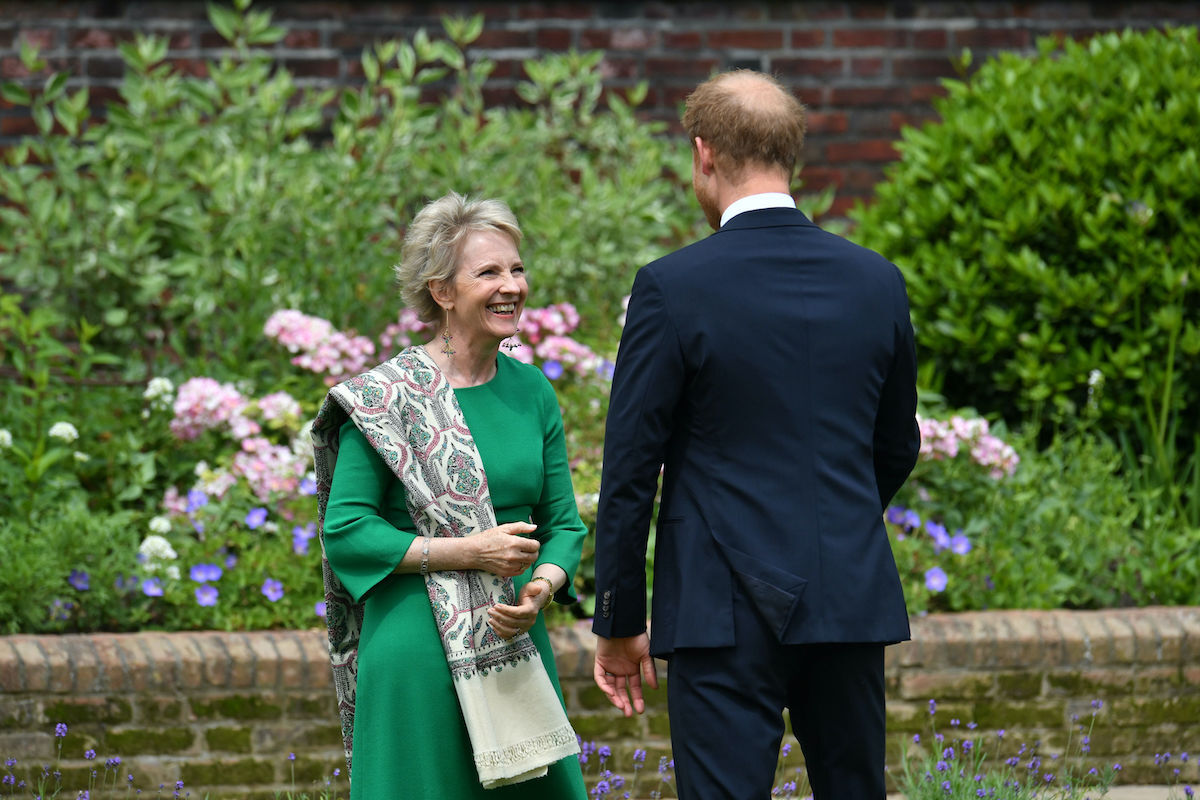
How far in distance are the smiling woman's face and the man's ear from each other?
45cm

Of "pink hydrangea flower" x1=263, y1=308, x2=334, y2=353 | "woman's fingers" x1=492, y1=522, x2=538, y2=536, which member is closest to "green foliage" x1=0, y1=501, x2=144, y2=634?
"pink hydrangea flower" x1=263, y1=308, x2=334, y2=353

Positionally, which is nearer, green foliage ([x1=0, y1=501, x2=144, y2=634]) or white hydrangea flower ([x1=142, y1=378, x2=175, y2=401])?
green foliage ([x1=0, y1=501, x2=144, y2=634])

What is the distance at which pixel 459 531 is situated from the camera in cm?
276

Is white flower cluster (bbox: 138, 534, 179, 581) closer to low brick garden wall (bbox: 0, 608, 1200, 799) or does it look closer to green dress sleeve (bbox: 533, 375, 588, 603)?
low brick garden wall (bbox: 0, 608, 1200, 799)

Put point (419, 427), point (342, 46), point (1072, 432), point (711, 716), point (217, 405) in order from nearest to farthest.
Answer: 1. point (711, 716)
2. point (419, 427)
3. point (217, 405)
4. point (1072, 432)
5. point (342, 46)

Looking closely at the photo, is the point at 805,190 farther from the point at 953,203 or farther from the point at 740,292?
the point at 740,292

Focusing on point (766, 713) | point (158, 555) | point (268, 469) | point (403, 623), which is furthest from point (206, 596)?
point (766, 713)

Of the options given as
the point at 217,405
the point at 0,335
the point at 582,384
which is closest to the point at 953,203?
the point at 582,384

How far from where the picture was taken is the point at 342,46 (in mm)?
6664

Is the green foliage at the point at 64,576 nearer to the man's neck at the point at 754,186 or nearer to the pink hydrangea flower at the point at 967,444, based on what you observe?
the man's neck at the point at 754,186

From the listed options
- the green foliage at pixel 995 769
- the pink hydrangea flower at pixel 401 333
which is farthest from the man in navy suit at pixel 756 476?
the pink hydrangea flower at pixel 401 333

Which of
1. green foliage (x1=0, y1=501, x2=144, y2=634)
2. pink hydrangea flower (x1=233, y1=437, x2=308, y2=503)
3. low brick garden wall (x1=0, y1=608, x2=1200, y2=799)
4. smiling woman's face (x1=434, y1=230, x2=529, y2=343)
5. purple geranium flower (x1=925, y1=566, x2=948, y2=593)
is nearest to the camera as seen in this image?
smiling woman's face (x1=434, y1=230, x2=529, y2=343)

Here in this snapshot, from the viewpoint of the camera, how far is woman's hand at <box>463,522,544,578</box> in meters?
2.71

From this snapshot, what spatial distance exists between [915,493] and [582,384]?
53.6 inches
